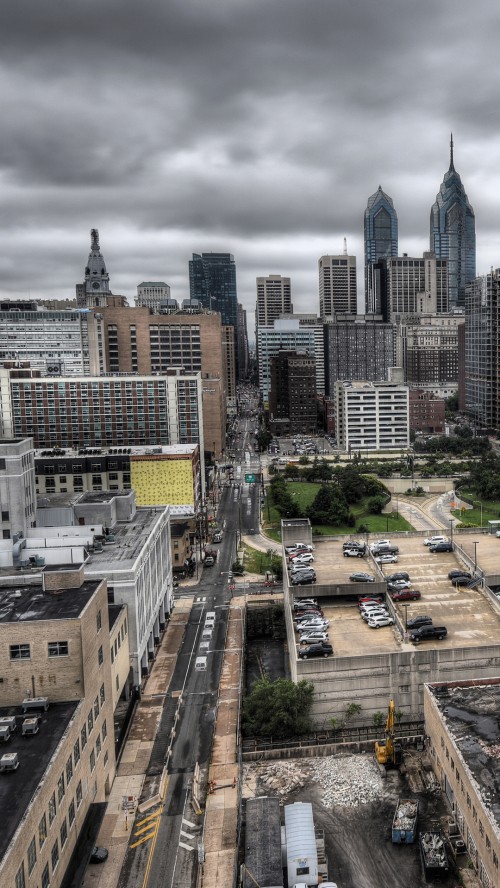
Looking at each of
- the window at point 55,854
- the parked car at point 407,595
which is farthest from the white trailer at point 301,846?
the parked car at point 407,595

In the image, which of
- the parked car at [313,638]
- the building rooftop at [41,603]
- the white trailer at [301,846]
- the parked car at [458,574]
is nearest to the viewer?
the white trailer at [301,846]

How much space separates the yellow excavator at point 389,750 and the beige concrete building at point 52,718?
1958cm

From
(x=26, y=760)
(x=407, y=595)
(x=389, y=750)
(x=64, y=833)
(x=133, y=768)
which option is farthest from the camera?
(x=407, y=595)

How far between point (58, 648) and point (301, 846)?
18.8m

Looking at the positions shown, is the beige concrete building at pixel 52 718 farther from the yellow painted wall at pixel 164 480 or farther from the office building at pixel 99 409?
the office building at pixel 99 409

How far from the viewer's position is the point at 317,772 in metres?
51.2

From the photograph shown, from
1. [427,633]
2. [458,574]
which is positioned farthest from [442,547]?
[427,633]

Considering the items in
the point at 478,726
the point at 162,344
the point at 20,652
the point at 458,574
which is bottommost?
the point at 478,726

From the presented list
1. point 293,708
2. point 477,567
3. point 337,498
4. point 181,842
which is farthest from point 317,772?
point 337,498

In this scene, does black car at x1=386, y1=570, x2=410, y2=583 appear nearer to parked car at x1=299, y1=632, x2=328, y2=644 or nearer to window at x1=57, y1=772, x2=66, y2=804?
parked car at x1=299, y1=632, x2=328, y2=644

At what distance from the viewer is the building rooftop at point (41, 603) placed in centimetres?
4541

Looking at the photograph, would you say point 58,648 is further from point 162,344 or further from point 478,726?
point 162,344

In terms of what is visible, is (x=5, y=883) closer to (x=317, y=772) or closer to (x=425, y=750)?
(x=317, y=772)

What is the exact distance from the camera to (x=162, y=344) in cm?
18175
